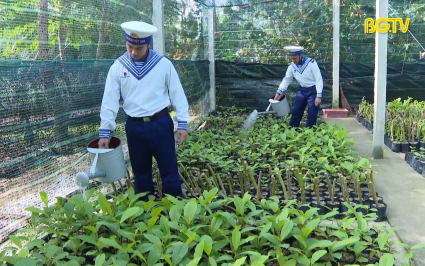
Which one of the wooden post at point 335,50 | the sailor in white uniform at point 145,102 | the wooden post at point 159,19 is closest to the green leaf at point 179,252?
the sailor in white uniform at point 145,102

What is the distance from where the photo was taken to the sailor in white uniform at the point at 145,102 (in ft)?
11.2

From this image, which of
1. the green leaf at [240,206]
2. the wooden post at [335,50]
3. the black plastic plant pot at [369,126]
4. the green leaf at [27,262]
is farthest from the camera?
the wooden post at [335,50]

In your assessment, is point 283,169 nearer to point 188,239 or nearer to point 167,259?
point 188,239

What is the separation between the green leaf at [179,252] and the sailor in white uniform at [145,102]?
3.82 feet

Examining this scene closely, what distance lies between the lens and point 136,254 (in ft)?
8.22

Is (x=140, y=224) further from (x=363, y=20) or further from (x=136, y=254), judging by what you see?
(x=363, y=20)

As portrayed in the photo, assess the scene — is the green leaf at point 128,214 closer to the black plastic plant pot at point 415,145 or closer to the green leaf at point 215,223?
the green leaf at point 215,223

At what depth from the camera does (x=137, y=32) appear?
3207mm

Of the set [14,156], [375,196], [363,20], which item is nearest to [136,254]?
[14,156]

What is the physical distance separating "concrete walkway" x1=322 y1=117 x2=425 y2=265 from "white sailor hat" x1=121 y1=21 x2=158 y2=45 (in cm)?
243

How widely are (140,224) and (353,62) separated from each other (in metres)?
8.44

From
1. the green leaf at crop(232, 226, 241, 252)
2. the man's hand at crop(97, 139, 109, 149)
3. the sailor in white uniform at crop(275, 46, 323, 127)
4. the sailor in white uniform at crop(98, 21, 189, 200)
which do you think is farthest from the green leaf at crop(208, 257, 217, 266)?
the sailor in white uniform at crop(275, 46, 323, 127)

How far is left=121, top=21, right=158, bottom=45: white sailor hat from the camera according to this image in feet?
10.5

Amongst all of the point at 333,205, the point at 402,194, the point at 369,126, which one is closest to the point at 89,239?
the point at 333,205
